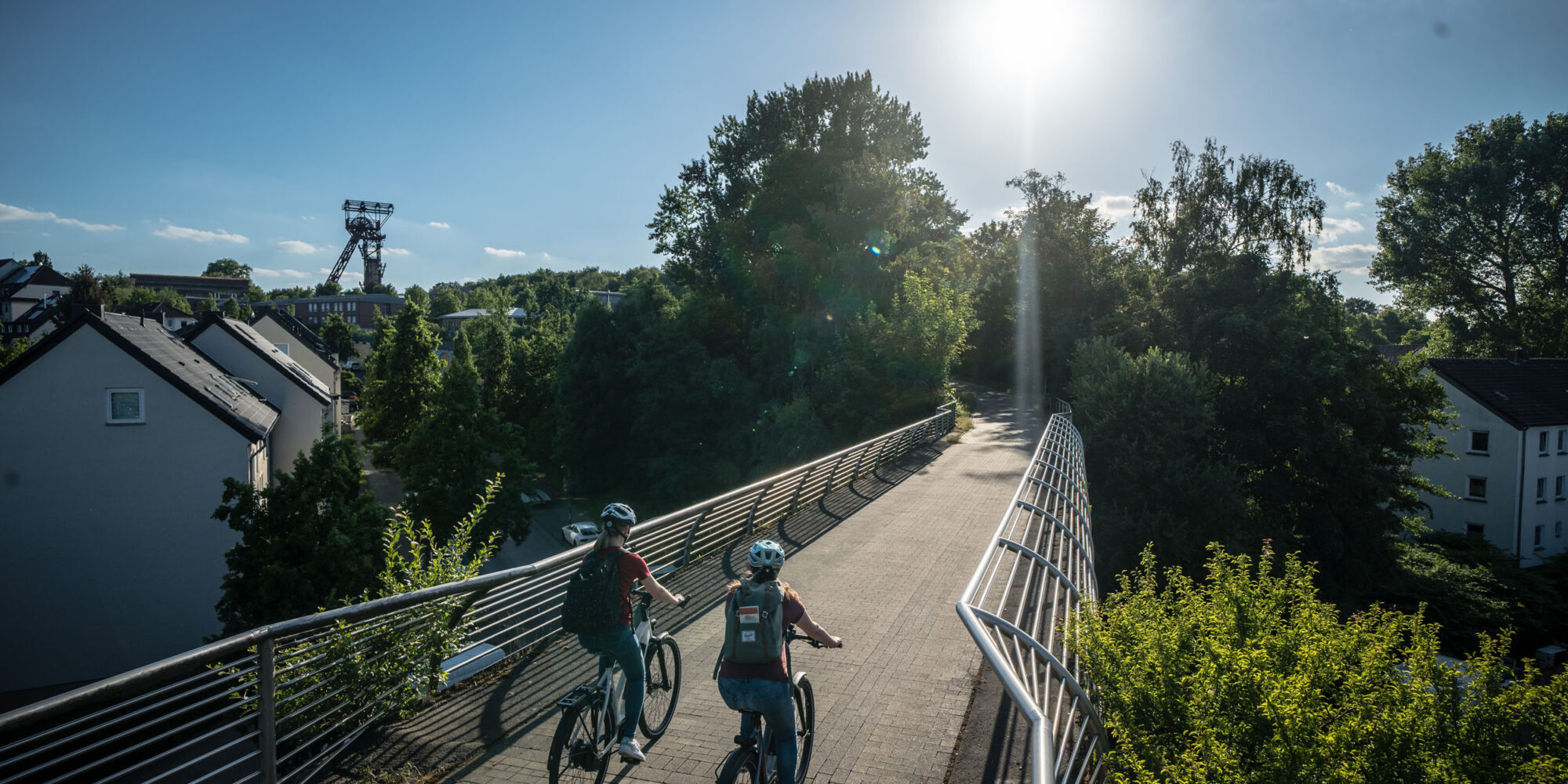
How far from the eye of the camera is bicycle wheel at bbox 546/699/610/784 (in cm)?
467

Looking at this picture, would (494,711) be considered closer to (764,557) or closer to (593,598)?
(593,598)

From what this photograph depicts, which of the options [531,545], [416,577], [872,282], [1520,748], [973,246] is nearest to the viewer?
[1520,748]

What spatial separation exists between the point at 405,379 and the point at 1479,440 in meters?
53.3

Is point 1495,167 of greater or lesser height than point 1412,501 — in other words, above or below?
above

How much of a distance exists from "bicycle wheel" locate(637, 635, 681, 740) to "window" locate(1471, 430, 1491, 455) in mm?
46236

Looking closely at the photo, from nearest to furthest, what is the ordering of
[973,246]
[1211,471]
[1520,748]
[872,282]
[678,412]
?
[1520,748]
[1211,471]
[872,282]
[678,412]
[973,246]

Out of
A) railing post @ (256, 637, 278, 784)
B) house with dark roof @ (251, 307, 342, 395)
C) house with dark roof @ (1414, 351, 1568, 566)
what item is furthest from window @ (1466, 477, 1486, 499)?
house with dark roof @ (251, 307, 342, 395)

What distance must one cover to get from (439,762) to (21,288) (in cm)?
10460

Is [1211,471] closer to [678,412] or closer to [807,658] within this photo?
[807,658]

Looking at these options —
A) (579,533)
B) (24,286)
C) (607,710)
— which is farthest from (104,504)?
(24,286)

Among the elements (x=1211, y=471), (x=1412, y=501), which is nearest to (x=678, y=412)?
(x=1211, y=471)

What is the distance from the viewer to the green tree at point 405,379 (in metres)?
42.3

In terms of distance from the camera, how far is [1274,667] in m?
5.30

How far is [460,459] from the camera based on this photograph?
1139 inches
